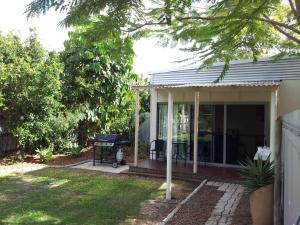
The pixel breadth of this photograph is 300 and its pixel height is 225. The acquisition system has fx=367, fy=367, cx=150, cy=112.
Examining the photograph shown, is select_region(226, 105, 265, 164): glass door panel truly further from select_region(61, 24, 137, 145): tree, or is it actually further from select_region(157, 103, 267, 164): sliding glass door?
select_region(61, 24, 137, 145): tree

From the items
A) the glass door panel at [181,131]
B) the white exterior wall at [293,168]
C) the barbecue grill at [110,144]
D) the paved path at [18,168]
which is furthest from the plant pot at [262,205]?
the paved path at [18,168]

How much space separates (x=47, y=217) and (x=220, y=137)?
26.2ft

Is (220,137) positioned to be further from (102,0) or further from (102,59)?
(102,0)

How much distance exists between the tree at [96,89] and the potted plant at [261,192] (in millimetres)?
11059

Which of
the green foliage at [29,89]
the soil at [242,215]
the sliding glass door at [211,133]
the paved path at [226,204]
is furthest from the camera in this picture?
the sliding glass door at [211,133]

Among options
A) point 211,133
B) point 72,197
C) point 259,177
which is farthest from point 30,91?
point 259,177

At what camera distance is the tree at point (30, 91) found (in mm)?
13656

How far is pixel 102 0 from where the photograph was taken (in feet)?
9.85

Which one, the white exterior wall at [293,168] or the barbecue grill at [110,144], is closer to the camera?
the white exterior wall at [293,168]

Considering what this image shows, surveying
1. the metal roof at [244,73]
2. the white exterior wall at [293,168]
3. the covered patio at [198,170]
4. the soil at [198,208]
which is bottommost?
the soil at [198,208]

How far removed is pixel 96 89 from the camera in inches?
684

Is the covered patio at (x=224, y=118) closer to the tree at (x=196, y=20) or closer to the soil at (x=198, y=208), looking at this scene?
the soil at (x=198, y=208)

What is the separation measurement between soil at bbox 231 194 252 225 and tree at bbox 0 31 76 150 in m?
8.74

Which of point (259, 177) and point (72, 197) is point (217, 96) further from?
point (259, 177)
